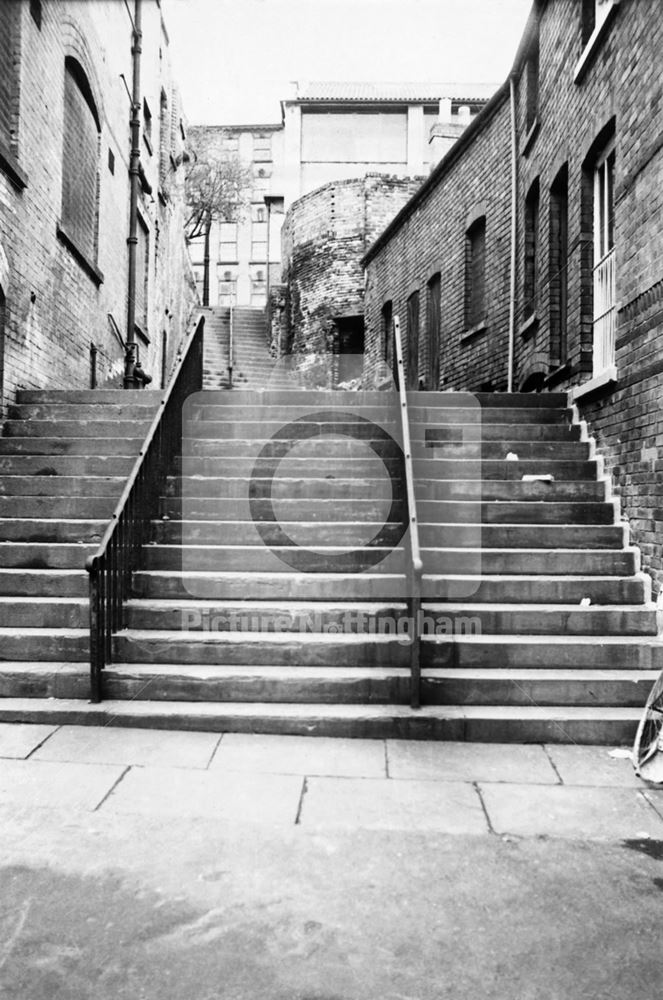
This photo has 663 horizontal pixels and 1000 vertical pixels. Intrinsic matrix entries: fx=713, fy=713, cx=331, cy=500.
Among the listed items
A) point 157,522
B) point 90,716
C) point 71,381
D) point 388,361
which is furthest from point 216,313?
point 90,716

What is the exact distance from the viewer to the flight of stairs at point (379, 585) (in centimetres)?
459

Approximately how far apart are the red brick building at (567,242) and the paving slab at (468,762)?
199 cm

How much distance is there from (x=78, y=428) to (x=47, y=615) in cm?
282

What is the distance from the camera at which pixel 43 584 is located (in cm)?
550

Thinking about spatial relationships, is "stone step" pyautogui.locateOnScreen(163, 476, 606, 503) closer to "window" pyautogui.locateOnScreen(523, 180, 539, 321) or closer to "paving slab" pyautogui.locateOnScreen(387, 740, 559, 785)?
"paving slab" pyautogui.locateOnScreen(387, 740, 559, 785)

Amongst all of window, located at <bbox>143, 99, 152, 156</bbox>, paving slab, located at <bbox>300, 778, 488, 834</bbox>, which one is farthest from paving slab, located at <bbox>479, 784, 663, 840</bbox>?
window, located at <bbox>143, 99, 152, 156</bbox>

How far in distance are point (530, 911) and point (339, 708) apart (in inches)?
78.7

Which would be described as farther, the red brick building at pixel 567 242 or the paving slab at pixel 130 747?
the red brick building at pixel 567 242

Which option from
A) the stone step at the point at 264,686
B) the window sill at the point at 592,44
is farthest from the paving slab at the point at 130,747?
the window sill at the point at 592,44

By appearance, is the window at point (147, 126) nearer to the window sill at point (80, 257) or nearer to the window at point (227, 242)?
the window sill at point (80, 257)

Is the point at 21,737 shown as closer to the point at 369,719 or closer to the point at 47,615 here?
the point at 47,615

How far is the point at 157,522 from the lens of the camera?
609 centimetres

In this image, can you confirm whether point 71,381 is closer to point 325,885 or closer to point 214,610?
point 214,610

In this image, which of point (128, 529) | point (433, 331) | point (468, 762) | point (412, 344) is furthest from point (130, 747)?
point (412, 344)
